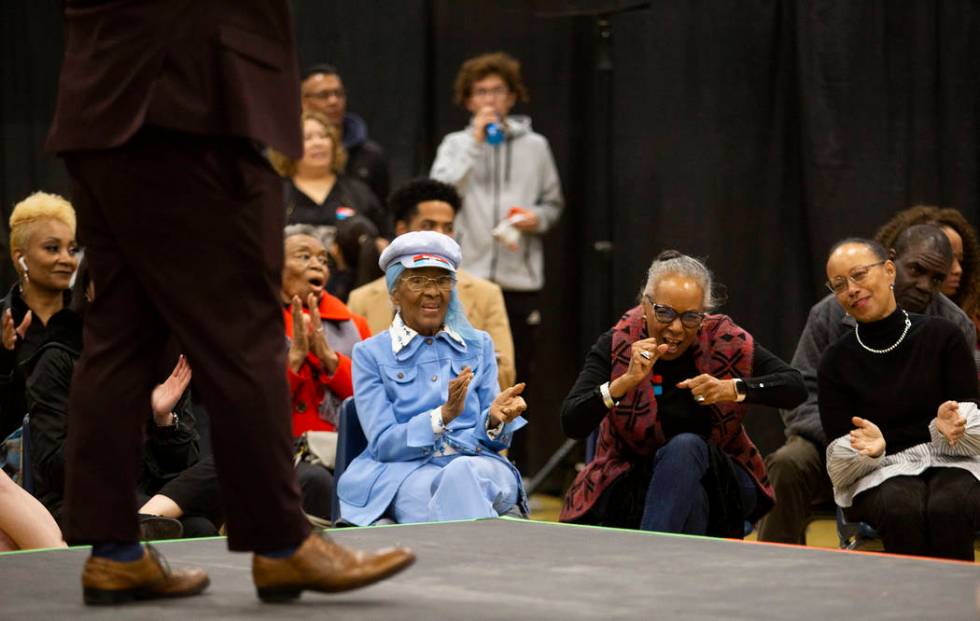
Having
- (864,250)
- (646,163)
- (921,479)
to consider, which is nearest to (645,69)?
(646,163)

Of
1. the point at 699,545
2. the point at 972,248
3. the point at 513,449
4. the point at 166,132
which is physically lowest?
the point at 513,449

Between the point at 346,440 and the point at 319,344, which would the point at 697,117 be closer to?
the point at 319,344

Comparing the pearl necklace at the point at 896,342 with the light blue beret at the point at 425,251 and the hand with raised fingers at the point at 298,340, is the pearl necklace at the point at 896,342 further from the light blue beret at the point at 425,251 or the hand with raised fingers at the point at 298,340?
the hand with raised fingers at the point at 298,340

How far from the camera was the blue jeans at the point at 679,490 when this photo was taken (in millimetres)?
3574

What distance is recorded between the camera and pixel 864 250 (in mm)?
3840

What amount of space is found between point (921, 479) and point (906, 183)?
2060 mm

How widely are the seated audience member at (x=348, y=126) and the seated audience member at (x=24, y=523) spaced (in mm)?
2671

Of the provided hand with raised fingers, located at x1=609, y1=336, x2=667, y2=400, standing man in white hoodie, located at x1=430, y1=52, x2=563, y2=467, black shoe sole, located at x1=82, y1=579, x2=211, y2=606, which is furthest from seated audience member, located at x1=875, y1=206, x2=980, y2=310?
black shoe sole, located at x1=82, y1=579, x2=211, y2=606

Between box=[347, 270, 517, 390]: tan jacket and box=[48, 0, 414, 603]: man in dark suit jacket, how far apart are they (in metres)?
2.70

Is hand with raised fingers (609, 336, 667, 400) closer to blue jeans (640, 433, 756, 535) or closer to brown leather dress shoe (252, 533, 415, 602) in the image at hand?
blue jeans (640, 433, 756, 535)

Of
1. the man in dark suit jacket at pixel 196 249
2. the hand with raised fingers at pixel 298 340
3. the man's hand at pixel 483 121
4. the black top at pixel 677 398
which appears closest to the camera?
the man in dark suit jacket at pixel 196 249

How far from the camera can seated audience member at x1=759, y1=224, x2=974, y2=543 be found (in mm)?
4121

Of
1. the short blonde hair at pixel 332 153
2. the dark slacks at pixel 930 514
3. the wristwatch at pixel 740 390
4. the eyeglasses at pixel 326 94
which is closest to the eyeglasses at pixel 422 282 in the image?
the wristwatch at pixel 740 390

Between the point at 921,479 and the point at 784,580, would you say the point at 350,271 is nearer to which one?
the point at 921,479
